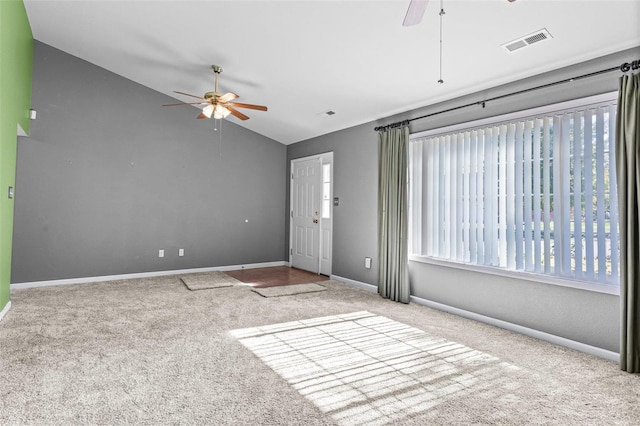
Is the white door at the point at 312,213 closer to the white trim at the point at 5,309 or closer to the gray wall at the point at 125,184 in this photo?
the gray wall at the point at 125,184

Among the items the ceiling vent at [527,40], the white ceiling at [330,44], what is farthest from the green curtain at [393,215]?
the ceiling vent at [527,40]

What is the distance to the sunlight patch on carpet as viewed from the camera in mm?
2252

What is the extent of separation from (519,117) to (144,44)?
15.1ft

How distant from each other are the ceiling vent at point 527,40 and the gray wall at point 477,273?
0.53m

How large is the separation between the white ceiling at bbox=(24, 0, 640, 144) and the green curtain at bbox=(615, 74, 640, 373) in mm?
581

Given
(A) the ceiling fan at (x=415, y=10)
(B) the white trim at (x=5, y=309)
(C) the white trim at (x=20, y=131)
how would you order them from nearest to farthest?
(A) the ceiling fan at (x=415, y=10)
(B) the white trim at (x=5, y=309)
(C) the white trim at (x=20, y=131)

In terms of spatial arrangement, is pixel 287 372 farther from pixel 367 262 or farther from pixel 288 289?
pixel 367 262

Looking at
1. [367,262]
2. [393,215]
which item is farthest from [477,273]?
[367,262]

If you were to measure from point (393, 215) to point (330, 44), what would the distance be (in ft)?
7.59

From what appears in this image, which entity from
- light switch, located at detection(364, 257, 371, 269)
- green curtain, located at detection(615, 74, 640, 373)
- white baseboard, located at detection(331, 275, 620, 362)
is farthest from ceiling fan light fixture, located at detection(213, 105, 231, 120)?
green curtain, located at detection(615, 74, 640, 373)

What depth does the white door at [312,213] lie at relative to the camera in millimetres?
6578

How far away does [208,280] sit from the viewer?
19.6 ft

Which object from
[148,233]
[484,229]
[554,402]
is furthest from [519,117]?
[148,233]

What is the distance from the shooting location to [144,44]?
15.5ft
